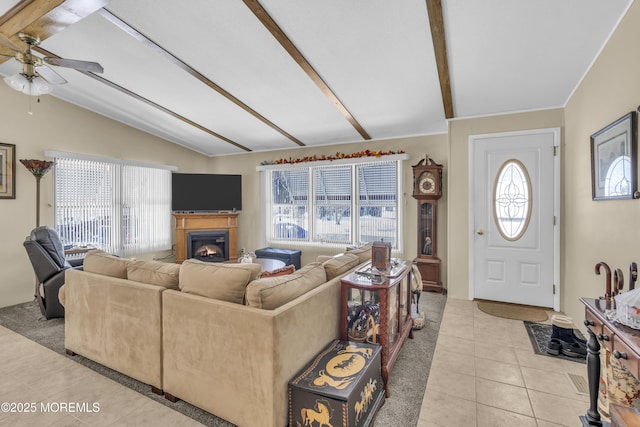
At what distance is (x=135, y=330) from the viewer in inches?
81.2

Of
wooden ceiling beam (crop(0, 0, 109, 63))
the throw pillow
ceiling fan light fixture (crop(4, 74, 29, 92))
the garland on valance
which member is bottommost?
the throw pillow

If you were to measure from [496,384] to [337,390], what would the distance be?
1428mm

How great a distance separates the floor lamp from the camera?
3.91m

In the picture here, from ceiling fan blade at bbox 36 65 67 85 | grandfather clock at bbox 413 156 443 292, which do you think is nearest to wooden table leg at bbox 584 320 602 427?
grandfather clock at bbox 413 156 443 292

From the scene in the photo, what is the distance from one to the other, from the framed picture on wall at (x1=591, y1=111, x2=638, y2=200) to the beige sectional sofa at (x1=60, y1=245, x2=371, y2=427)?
82.1 inches

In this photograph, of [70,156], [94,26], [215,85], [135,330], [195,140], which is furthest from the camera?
[195,140]

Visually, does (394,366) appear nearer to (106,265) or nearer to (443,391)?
(443,391)

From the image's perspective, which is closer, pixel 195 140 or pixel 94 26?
pixel 94 26

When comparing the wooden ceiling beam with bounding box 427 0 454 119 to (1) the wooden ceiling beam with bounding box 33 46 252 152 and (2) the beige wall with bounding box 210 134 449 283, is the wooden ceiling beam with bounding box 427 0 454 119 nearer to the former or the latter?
(2) the beige wall with bounding box 210 134 449 283

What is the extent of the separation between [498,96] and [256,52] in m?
2.75

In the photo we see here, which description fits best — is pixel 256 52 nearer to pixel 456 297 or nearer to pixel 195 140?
pixel 195 140

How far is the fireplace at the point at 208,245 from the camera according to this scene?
19.1 ft

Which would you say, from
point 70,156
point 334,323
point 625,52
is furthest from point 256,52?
point 70,156

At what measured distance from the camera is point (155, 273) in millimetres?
2107
